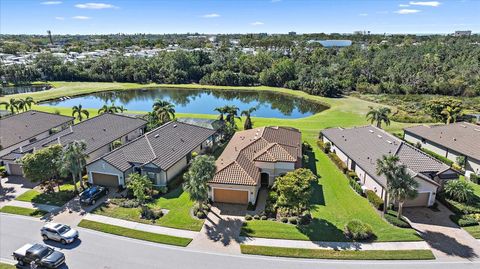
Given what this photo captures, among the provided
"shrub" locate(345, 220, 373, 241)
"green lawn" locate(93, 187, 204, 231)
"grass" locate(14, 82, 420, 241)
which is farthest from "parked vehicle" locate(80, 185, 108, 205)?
"shrub" locate(345, 220, 373, 241)

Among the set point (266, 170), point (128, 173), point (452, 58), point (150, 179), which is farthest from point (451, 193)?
point (452, 58)

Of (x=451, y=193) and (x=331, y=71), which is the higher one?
(x=331, y=71)

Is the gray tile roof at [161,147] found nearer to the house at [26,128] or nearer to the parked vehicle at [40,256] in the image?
the parked vehicle at [40,256]

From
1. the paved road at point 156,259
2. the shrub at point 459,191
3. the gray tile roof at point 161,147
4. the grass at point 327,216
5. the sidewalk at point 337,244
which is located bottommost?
the paved road at point 156,259

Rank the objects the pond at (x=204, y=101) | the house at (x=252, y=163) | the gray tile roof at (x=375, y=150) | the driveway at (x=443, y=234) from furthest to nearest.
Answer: the pond at (x=204, y=101), the gray tile roof at (x=375, y=150), the house at (x=252, y=163), the driveway at (x=443, y=234)

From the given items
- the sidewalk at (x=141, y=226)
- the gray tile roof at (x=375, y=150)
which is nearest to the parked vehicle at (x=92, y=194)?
the sidewalk at (x=141, y=226)

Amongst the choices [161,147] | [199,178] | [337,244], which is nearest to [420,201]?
[337,244]

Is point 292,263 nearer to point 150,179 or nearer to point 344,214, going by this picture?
point 344,214
